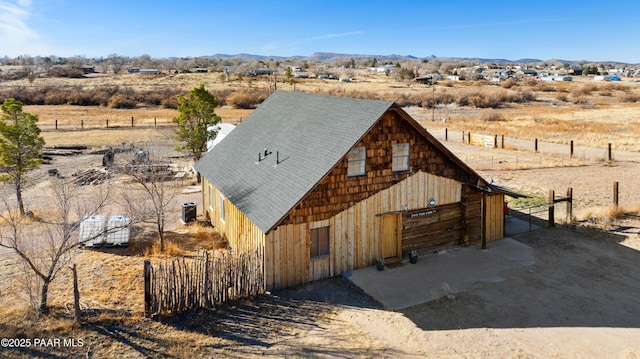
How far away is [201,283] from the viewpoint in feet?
43.4

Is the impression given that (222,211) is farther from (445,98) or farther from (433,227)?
(445,98)

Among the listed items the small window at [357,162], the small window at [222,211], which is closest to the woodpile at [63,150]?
the small window at [222,211]

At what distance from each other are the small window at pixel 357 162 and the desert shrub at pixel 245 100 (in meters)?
64.0

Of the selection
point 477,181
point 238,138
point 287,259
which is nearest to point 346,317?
point 287,259

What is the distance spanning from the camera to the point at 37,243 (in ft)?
60.3

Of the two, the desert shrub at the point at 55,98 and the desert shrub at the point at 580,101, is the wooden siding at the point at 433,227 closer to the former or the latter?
the desert shrub at the point at 55,98

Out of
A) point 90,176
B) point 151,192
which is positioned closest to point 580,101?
point 90,176

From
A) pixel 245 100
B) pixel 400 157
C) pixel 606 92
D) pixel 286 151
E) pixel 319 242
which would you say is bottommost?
pixel 319 242

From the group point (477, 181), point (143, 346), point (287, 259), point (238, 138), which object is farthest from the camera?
point (238, 138)

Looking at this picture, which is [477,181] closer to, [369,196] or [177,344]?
[369,196]

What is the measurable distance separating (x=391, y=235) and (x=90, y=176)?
70.0ft

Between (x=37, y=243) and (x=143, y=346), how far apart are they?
381 inches

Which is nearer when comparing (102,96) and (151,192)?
(151,192)

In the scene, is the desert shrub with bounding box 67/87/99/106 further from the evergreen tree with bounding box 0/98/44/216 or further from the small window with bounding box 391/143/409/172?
the small window with bounding box 391/143/409/172
